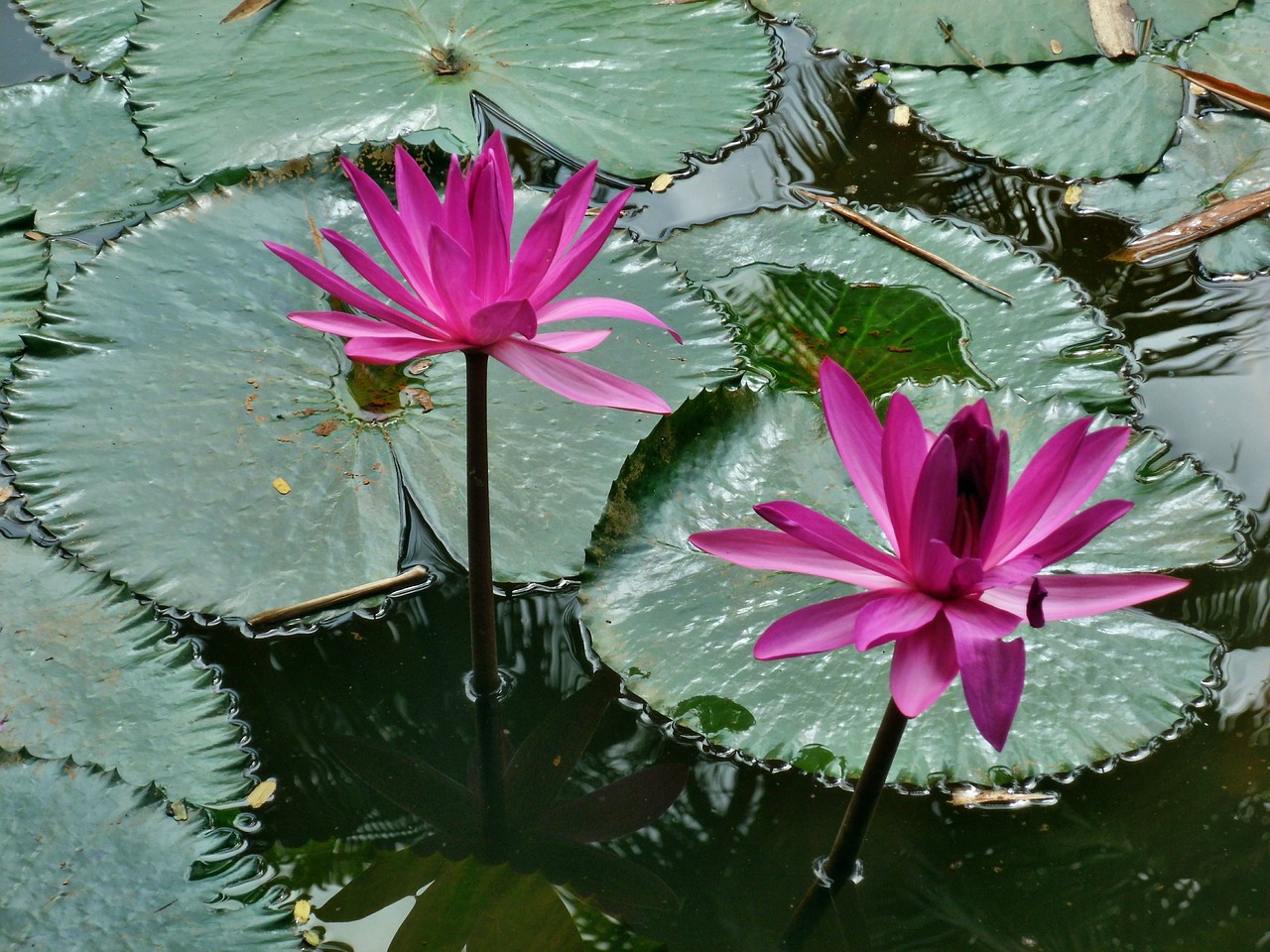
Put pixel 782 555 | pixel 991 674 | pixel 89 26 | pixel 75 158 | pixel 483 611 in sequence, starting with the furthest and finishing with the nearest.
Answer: pixel 89 26 → pixel 75 158 → pixel 483 611 → pixel 782 555 → pixel 991 674

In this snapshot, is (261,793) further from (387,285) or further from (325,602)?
(387,285)

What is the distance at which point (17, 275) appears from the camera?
6.34 feet

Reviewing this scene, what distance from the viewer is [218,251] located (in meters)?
1.91

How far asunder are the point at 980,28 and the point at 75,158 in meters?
2.08

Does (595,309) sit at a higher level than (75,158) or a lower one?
lower

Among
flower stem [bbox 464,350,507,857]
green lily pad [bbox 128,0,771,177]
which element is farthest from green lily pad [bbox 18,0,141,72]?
flower stem [bbox 464,350,507,857]

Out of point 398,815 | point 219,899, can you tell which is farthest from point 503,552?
point 219,899

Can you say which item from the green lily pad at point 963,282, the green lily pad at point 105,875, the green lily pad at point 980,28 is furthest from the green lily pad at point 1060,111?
the green lily pad at point 105,875

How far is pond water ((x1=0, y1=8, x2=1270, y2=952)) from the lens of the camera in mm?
1347

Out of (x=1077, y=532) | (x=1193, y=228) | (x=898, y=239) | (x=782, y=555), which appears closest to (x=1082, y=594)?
(x=1077, y=532)

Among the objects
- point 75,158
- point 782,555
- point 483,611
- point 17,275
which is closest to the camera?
point 782,555

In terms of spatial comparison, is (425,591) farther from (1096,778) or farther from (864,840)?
(1096,778)

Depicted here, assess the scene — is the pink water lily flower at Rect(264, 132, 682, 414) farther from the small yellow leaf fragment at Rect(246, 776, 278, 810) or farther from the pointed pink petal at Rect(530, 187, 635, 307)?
the small yellow leaf fragment at Rect(246, 776, 278, 810)

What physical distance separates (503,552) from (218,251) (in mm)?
794
